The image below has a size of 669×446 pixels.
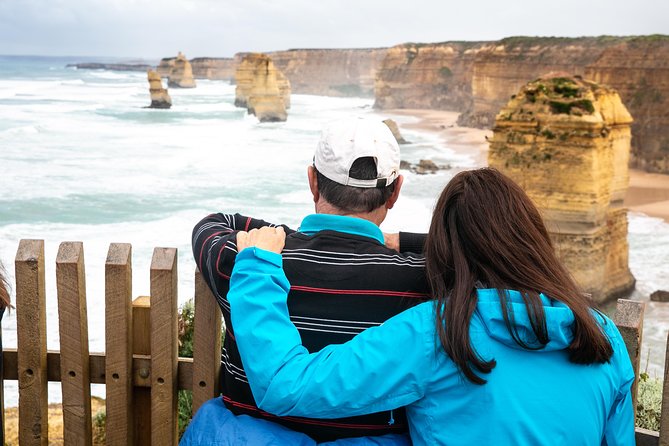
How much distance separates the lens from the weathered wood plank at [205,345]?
A: 9.36ft

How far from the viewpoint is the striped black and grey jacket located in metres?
2.13

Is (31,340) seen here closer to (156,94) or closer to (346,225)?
(346,225)

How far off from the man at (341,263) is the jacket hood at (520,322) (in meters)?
0.28

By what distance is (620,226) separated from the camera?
16.5m

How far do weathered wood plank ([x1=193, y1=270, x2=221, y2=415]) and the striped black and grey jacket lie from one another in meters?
0.58

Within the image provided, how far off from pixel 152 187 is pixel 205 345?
2795 cm

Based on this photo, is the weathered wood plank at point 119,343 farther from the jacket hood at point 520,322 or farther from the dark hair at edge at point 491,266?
the jacket hood at point 520,322

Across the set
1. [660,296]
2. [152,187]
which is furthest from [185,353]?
[152,187]

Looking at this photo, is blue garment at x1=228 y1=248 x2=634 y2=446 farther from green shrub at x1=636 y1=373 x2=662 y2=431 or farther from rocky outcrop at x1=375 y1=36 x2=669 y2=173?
rocky outcrop at x1=375 y1=36 x2=669 y2=173

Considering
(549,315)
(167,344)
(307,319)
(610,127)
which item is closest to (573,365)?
(549,315)

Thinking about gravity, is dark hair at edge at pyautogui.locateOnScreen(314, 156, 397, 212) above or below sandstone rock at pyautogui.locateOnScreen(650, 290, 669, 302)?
above

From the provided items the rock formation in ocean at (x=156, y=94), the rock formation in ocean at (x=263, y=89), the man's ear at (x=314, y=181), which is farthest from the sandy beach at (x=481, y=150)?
the rock formation in ocean at (x=156, y=94)

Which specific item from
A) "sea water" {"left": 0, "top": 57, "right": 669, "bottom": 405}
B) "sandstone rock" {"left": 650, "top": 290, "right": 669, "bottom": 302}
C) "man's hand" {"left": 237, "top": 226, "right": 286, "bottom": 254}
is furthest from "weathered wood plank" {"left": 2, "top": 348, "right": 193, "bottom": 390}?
"sandstone rock" {"left": 650, "top": 290, "right": 669, "bottom": 302}

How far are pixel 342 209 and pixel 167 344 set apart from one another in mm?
1083
